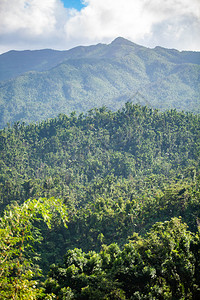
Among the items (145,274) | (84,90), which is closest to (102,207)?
(145,274)

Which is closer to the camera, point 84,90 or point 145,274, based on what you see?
point 145,274

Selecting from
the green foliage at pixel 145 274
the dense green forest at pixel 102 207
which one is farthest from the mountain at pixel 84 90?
the green foliage at pixel 145 274

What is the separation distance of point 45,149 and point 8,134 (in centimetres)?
972

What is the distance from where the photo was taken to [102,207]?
28.2 metres

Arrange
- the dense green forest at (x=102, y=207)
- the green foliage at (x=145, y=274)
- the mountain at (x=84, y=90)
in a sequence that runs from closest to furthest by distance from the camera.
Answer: the dense green forest at (x=102, y=207) → the green foliage at (x=145, y=274) → the mountain at (x=84, y=90)

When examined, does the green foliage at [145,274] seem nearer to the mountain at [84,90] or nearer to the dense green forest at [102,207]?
the dense green forest at [102,207]

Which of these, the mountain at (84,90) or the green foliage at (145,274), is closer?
the green foliage at (145,274)

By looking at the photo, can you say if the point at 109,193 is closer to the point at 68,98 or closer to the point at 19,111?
the point at 19,111

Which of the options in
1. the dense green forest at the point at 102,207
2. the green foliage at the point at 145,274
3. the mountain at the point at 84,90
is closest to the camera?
the dense green forest at the point at 102,207

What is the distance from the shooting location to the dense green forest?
6382 mm

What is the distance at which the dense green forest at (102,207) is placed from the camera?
638cm

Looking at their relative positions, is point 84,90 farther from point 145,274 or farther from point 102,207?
point 145,274

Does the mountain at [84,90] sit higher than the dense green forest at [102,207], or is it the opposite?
the mountain at [84,90]

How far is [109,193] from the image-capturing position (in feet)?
118
